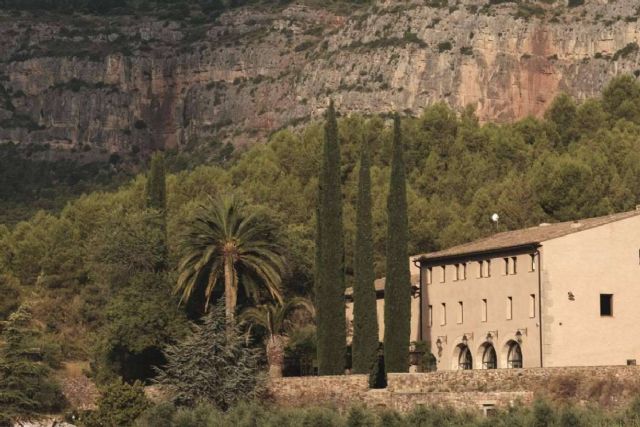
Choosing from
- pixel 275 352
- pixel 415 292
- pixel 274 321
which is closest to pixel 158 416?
pixel 274 321

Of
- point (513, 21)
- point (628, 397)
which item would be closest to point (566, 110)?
point (628, 397)

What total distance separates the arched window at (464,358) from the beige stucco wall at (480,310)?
0.17m

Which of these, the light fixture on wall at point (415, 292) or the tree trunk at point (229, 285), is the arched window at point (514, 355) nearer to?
the light fixture on wall at point (415, 292)

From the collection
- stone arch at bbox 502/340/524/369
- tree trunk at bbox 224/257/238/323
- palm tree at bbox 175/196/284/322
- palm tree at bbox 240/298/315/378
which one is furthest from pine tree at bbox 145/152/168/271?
stone arch at bbox 502/340/524/369

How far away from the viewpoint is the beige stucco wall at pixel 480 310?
69938 mm

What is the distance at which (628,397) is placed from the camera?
59.8 m

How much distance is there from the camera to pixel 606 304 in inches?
2731

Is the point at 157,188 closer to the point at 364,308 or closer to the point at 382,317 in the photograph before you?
the point at 382,317

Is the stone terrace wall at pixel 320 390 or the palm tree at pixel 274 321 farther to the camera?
the palm tree at pixel 274 321

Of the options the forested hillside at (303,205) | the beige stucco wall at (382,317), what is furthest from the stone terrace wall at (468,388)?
the beige stucco wall at (382,317)

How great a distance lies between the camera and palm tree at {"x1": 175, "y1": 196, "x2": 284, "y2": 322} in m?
72.9

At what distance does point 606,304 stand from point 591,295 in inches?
32.7

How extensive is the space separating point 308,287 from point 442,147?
3001 centimetres

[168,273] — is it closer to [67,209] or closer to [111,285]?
[111,285]
